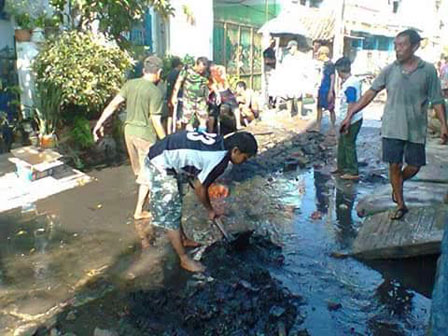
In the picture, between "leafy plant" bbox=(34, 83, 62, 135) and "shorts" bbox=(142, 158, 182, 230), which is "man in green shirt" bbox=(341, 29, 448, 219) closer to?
"shorts" bbox=(142, 158, 182, 230)

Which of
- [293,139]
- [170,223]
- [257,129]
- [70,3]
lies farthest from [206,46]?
[170,223]

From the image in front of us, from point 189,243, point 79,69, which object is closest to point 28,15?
point 79,69

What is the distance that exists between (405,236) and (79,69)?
213 inches

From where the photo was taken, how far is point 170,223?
4.25 meters

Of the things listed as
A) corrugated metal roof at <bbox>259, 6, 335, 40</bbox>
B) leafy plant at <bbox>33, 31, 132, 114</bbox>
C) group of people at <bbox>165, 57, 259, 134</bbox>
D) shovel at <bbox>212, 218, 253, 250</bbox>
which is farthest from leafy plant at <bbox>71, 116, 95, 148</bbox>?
corrugated metal roof at <bbox>259, 6, 335, 40</bbox>

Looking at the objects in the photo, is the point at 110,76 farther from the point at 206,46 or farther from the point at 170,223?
the point at 206,46

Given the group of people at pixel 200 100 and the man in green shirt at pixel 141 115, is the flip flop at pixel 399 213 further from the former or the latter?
the group of people at pixel 200 100

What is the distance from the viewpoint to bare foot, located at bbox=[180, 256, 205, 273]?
4230 mm

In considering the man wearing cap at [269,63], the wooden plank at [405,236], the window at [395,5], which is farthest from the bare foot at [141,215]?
the window at [395,5]

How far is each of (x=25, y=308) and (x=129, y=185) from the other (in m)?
3.53

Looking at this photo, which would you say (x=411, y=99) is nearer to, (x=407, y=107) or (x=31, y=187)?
(x=407, y=107)

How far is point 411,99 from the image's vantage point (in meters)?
4.83

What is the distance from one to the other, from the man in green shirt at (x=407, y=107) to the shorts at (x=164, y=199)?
2215 millimetres

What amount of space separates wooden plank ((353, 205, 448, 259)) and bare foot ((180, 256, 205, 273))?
1543 millimetres
